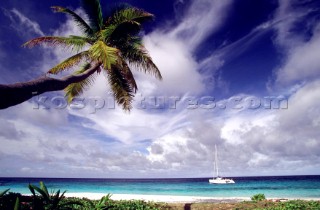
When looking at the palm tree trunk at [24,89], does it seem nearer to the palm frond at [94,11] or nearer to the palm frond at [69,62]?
the palm frond at [69,62]

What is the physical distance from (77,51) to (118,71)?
190 cm

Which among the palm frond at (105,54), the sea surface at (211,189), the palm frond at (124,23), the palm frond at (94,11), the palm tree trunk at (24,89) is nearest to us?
the palm tree trunk at (24,89)

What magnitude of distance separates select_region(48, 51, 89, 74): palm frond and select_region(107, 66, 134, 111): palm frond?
4.38ft

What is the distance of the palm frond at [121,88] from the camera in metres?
11.3

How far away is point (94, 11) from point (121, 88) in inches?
137

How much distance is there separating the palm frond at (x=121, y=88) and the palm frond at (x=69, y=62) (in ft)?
4.38

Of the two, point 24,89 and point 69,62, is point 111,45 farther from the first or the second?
point 24,89

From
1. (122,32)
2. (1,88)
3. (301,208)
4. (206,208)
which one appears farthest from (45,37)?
(301,208)

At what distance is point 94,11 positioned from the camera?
10.7 metres

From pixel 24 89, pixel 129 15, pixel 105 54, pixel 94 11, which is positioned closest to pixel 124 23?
pixel 129 15

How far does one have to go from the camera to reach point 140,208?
9.70 m

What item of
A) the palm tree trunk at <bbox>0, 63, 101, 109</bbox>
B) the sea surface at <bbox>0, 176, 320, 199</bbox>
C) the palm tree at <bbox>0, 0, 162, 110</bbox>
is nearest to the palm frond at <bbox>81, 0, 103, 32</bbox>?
the palm tree at <bbox>0, 0, 162, 110</bbox>

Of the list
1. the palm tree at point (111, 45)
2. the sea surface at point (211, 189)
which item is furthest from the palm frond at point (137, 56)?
the sea surface at point (211, 189)

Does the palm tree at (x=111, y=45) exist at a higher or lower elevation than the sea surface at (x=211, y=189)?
higher
